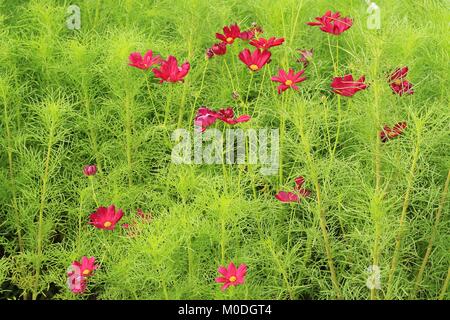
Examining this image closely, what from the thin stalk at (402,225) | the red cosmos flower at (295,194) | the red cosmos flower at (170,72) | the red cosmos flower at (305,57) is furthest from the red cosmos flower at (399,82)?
the red cosmos flower at (170,72)

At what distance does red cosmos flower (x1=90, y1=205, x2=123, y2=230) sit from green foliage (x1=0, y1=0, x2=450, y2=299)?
81 millimetres

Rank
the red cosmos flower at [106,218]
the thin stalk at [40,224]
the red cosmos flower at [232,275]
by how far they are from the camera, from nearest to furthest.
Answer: the red cosmos flower at [232,275] < the red cosmos flower at [106,218] < the thin stalk at [40,224]

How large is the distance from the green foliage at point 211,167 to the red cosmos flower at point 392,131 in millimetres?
30

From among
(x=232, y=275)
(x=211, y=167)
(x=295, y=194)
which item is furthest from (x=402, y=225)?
(x=211, y=167)

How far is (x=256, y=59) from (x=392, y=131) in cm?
57

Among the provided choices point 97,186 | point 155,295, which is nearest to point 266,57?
point 97,186

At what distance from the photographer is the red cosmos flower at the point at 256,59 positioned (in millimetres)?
2244

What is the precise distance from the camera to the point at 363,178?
2090 millimetres

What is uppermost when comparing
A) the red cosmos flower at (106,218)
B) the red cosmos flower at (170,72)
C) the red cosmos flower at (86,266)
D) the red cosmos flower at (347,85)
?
the red cosmos flower at (170,72)

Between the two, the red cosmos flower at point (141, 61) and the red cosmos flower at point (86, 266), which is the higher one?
the red cosmos flower at point (141, 61)

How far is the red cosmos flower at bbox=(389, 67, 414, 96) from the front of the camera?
1.96 meters

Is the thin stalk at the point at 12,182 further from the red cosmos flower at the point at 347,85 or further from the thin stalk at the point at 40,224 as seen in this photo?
the red cosmos flower at the point at 347,85

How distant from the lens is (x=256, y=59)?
2.27m

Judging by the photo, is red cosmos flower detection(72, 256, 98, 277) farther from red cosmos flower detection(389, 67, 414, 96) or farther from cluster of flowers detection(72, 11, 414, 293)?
red cosmos flower detection(389, 67, 414, 96)
